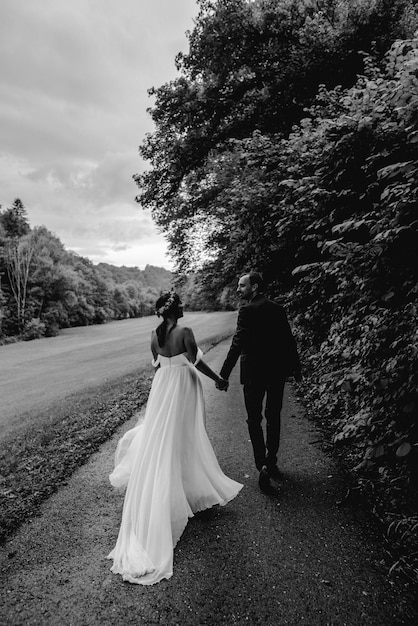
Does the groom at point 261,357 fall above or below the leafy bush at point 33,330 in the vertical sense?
above

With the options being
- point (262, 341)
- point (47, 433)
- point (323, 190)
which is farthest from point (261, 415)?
point (47, 433)

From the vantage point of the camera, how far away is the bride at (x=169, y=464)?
9.66 ft

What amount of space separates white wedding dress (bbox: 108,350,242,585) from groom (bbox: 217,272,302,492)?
65cm

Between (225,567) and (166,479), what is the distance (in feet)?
2.88

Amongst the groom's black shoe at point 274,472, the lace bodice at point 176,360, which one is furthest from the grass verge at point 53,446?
the groom's black shoe at point 274,472

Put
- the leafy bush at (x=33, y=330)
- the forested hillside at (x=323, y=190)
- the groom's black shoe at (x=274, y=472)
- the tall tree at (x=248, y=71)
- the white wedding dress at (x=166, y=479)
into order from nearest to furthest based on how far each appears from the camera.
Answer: the forested hillside at (x=323, y=190), the white wedding dress at (x=166, y=479), the groom's black shoe at (x=274, y=472), the tall tree at (x=248, y=71), the leafy bush at (x=33, y=330)

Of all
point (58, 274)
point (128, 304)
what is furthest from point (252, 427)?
point (128, 304)

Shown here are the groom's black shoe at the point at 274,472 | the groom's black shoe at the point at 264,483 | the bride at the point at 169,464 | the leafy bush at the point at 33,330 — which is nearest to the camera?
the bride at the point at 169,464

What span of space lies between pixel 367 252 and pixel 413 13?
52.0 ft

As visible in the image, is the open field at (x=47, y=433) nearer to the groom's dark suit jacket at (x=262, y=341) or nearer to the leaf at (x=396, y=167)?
the groom's dark suit jacket at (x=262, y=341)

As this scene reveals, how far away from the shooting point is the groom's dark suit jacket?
13.5 feet

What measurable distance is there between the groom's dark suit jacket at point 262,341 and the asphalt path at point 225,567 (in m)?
1.36

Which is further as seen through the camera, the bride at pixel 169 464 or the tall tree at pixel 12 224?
the tall tree at pixel 12 224

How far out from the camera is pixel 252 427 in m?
4.14
